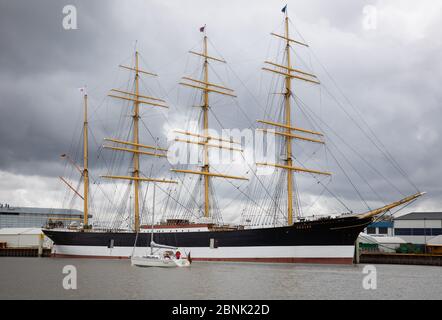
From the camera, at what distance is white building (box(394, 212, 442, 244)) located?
93.2m

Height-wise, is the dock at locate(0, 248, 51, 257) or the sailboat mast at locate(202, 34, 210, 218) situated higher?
the sailboat mast at locate(202, 34, 210, 218)

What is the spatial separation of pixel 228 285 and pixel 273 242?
21.1m

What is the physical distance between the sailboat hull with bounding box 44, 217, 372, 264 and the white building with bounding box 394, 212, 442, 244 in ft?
145

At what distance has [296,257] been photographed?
55531mm

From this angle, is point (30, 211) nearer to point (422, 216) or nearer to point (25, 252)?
point (25, 252)

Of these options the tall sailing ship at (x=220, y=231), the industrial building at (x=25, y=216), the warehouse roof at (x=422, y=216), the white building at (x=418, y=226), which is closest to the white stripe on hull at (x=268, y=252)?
the tall sailing ship at (x=220, y=231)

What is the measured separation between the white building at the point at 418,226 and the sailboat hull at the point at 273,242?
44107 mm

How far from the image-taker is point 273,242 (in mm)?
56969

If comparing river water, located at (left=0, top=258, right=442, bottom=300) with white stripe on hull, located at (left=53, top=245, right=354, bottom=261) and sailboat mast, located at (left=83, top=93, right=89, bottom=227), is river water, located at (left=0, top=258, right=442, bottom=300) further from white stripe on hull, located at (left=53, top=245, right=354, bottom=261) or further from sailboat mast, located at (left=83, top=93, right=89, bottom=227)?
sailboat mast, located at (left=83, top=93, right=89, bottom=227)

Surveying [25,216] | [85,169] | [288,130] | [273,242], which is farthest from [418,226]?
[25,216]

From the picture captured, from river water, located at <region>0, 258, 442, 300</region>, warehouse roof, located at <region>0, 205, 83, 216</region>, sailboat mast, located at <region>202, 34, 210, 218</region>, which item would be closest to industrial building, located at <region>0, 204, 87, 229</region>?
warehouse roof, located at <region>0, 205, 83, 216</region>
